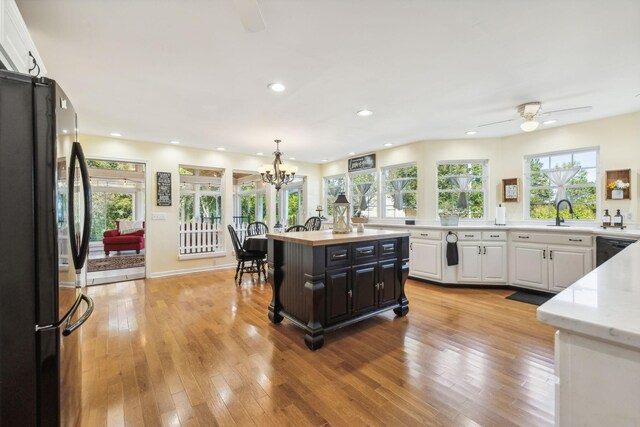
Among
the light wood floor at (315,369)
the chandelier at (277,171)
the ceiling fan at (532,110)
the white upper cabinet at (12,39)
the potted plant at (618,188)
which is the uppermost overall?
the ceiling fan at (532,110)

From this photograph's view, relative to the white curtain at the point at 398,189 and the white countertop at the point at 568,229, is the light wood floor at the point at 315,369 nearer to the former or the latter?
the white countertop at the point at 568,229

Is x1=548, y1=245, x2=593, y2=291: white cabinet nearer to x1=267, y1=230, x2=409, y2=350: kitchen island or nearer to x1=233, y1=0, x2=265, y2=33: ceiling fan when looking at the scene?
x1=267, y1=230, x2=409, y2=350: kitchen island

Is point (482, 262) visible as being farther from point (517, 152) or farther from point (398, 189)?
point (398, 189)

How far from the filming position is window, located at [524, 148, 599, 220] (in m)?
4.00

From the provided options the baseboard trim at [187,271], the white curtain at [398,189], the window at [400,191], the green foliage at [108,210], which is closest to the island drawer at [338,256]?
the window at [400,191]

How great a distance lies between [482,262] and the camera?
4.31 m

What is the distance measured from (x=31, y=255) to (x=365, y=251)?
94.6 inches

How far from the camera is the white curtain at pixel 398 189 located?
18.4 feet

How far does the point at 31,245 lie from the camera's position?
1115 millimetres

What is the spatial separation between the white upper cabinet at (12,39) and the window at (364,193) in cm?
527

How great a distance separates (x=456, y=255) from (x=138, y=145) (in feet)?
19.2

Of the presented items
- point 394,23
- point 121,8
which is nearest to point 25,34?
point 121,8

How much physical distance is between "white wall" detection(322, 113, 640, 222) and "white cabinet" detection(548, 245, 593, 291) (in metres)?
0.85

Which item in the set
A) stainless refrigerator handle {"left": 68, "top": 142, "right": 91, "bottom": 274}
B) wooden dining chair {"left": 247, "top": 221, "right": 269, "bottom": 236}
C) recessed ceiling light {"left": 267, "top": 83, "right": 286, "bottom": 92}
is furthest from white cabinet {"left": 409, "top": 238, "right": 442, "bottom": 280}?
stainless refrigerator handle {"left": 68, "top": 142, "right": 91, "bottom": 274}
